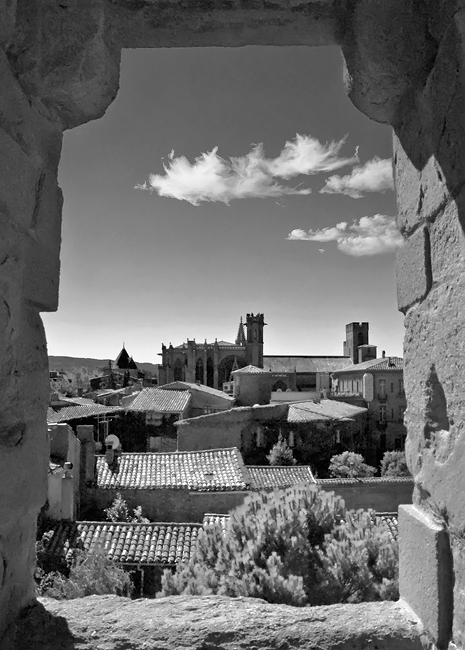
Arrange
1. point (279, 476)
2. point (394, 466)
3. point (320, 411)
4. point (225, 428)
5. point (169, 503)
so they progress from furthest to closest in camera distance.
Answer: point (320, 411), point (225, 428), point (394, 466), point (279, 476), point (169, 503)

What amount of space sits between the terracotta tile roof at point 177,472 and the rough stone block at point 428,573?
496 inches

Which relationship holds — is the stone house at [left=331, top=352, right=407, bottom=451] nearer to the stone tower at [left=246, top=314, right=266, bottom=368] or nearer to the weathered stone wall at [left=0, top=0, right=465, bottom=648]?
the stone tower at [left=246, top=314, right=266, bottom=368]

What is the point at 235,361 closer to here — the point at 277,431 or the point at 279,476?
the point at 277,431

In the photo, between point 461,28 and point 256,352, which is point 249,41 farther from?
point 256,352

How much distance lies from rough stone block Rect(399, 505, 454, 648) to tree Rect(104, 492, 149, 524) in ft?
40.5

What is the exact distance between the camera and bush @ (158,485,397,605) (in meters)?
6.06

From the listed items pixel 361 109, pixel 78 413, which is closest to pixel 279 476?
pixel 78 413

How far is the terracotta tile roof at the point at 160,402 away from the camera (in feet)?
89.9

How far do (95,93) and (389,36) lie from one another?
1.22 metres

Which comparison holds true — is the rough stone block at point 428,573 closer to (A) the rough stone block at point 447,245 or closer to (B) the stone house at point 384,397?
(A) the rough stone block at point 447,245

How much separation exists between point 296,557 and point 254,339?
2197 inches

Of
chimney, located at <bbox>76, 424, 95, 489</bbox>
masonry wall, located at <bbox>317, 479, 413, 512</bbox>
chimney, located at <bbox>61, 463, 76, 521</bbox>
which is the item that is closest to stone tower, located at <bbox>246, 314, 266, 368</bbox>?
masonry wall, located at <bbox>317, 479, 413, 512</bbox>

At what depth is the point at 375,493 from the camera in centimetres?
1717

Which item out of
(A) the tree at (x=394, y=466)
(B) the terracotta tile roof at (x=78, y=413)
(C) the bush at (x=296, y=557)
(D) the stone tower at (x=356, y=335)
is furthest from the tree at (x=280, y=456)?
(D) the stone tower at (x=356, y=335)
